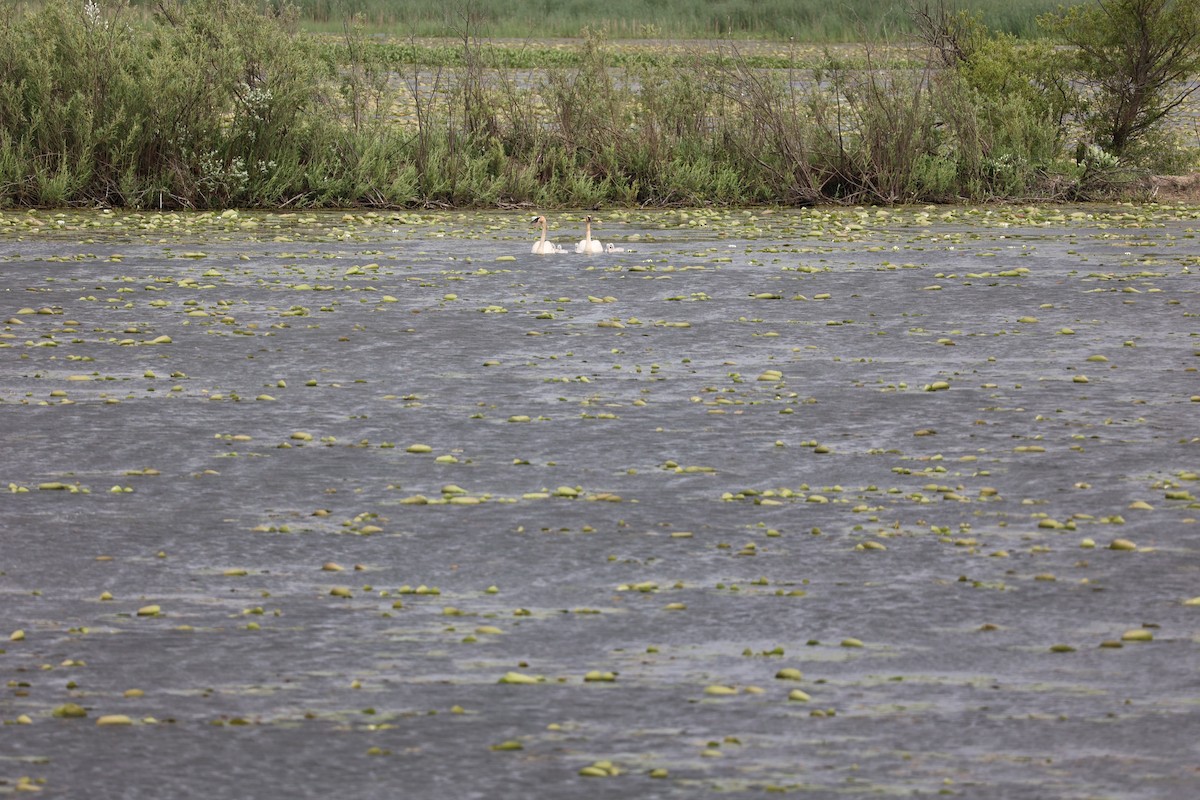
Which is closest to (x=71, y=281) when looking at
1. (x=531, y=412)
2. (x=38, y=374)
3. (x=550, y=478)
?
(x=38, y=374)

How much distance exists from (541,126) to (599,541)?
58.1ft

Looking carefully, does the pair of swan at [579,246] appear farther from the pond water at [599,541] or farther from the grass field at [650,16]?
the grass field at [650,16]

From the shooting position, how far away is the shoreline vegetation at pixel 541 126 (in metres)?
24.0

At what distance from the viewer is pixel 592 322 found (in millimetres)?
15266

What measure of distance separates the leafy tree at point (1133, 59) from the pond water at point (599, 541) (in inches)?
407

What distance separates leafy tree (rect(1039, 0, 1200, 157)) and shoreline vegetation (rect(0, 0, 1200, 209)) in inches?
1.6

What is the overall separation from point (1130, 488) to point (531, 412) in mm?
3759

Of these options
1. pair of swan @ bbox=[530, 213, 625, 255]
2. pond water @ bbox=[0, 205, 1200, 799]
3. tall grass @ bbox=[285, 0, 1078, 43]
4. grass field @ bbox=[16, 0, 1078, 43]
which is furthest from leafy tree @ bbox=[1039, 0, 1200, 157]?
tall grass @ bbox=[285, 0, 1078, 43]

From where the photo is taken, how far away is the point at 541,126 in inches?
1011

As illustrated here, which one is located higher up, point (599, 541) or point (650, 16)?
point (599, 541)

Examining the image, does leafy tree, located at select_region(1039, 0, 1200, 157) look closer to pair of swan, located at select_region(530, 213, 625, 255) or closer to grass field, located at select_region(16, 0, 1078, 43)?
pair of swan, located at select_region(530, 213, 625, 255)

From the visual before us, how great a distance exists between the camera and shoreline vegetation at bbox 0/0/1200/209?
24016mm

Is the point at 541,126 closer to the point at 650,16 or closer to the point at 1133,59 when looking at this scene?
the point at 1133,59

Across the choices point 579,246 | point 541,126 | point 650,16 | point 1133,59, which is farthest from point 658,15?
point 579,246
